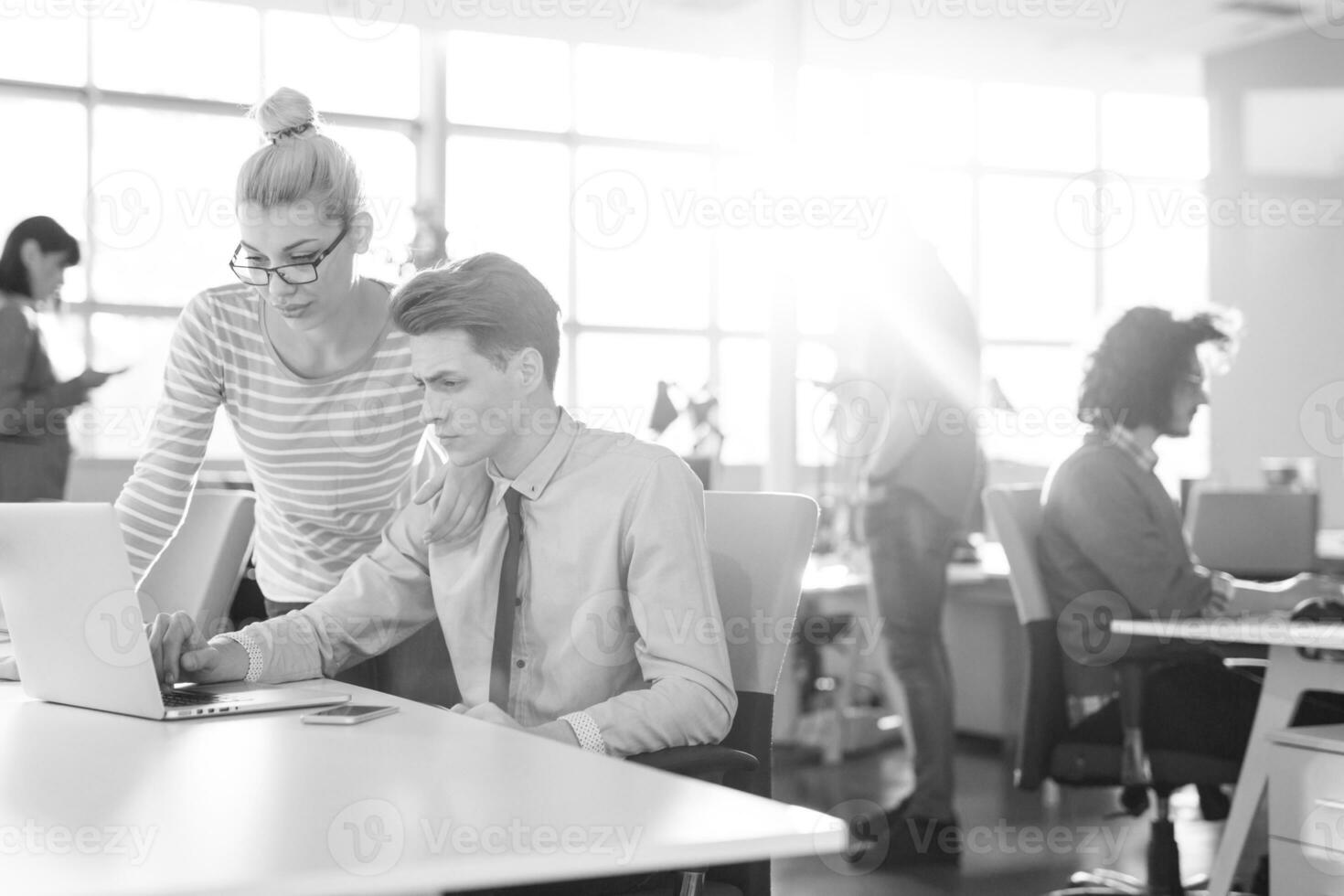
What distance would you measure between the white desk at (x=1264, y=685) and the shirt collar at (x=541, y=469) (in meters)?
1.14

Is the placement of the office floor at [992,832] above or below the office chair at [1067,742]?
below

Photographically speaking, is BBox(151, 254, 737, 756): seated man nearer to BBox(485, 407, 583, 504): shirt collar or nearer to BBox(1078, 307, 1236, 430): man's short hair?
BBox(485, 407, 583, 504): shirt collar

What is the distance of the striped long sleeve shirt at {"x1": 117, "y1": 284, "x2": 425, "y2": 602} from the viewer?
6.47 feet

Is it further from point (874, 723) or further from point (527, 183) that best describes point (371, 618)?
point (527, 183)

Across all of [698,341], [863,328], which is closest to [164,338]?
[698,341]

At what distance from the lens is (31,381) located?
396 cm

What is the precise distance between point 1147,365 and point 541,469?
171 centimetres

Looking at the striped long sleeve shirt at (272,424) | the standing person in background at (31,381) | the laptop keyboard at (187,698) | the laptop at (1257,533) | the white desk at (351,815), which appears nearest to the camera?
the white desk at (351,815)

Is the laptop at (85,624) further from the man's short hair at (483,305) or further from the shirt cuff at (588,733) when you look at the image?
the man's short hair at (483,305)

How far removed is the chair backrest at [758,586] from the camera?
1766 mm

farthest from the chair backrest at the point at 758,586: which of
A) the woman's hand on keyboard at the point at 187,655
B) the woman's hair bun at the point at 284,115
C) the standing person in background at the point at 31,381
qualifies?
the standing person in background at the point at 31,381

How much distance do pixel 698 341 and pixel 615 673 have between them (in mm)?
6933

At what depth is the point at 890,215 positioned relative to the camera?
390 centimetres

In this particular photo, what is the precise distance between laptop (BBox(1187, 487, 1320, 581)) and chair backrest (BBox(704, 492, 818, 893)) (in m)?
2.75
